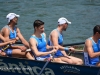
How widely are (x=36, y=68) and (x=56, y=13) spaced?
1527 cm

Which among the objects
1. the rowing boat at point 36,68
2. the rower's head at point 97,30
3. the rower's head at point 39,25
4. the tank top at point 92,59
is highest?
the rower's head at point 39,25

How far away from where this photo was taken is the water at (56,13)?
65.3 feet

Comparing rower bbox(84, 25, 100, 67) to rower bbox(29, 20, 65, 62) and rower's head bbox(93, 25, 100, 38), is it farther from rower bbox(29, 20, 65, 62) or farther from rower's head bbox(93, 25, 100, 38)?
rower bbox(29, 20, 65, 62)

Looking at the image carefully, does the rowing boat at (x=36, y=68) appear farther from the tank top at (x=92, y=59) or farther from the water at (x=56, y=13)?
the water at (x=56, y=13)

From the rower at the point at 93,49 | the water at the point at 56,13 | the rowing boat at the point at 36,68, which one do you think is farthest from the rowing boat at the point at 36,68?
the water at the point at 56,13

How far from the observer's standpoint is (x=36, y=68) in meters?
9.59

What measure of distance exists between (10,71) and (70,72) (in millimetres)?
1687

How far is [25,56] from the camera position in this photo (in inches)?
404

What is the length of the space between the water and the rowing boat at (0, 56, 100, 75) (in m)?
8.11

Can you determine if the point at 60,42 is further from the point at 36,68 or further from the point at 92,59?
the point at 92,59

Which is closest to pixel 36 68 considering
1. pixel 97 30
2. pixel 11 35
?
pixel 11 35

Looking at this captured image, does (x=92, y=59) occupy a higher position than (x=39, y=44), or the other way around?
(x=39, y=44)

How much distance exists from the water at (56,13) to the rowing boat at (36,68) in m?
8.11

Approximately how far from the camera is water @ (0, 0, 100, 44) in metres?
19.9
